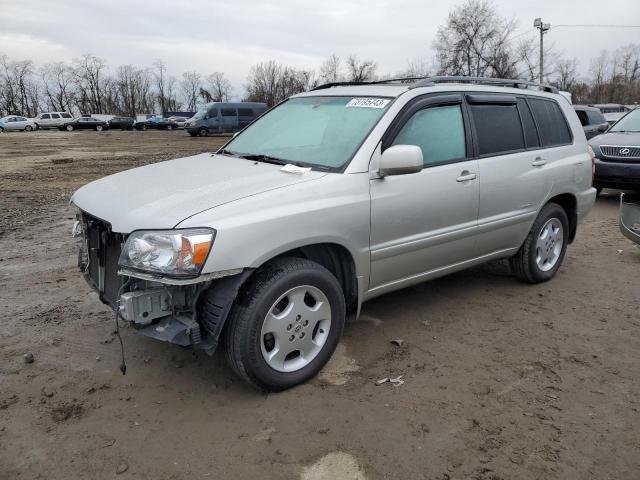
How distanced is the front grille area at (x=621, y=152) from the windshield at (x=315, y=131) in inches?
270

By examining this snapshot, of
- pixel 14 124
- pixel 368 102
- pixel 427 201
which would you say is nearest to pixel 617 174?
pixel 427 201

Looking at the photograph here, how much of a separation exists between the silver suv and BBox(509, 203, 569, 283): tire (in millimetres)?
26

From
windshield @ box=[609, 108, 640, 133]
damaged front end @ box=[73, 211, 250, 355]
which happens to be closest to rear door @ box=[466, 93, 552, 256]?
damaged front end @ box=[73, 211, 250, 355]

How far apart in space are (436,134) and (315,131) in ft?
2.95

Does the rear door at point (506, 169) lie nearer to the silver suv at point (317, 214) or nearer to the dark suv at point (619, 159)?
the silver suv at point (317, 214)

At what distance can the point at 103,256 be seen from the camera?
3.34m

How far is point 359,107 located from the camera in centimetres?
384

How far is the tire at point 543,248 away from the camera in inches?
192

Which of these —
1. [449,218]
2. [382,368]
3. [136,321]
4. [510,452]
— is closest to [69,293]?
[136,321]

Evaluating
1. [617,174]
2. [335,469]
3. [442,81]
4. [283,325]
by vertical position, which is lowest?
[335,469]

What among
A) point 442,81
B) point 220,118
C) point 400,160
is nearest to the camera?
point 400,160

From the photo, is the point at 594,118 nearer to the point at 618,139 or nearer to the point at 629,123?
the point at 629,123

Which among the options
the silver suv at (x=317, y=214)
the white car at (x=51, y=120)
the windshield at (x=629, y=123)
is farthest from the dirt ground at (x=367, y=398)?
the white car at (x=51, y=120)

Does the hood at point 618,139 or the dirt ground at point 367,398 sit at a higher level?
the hood at point 618,139
